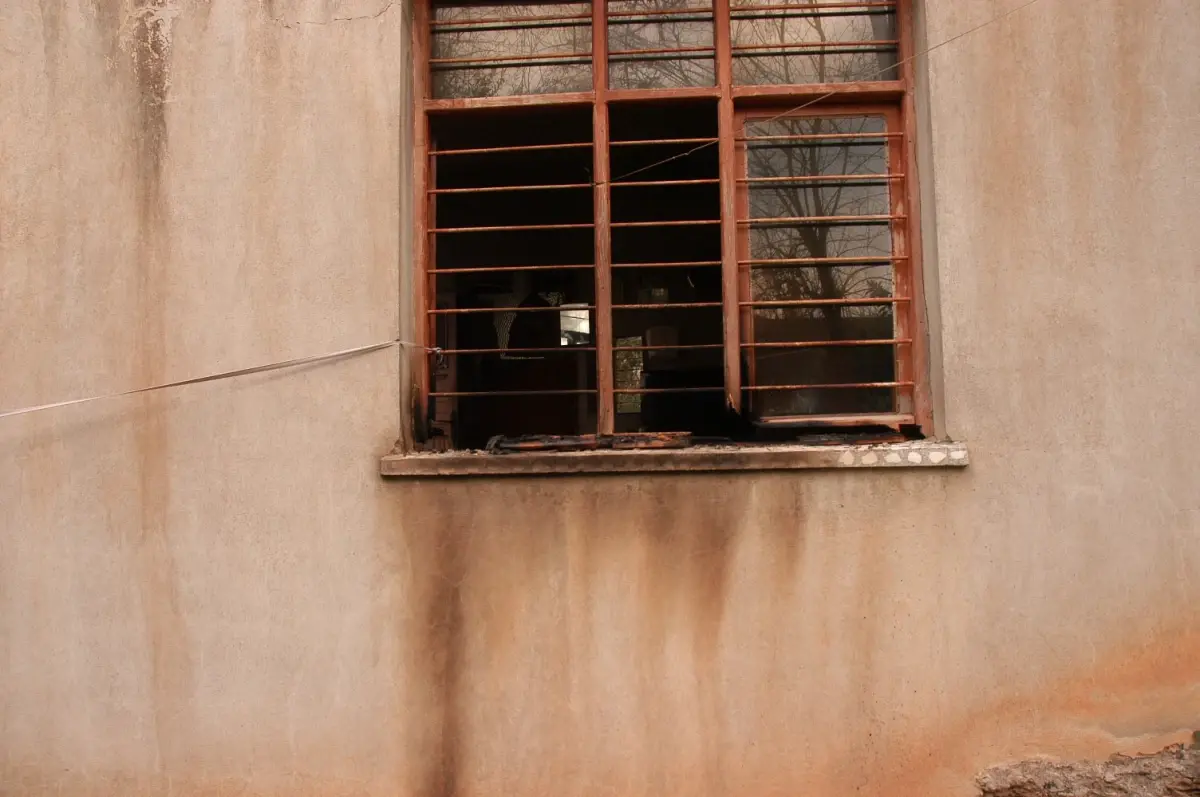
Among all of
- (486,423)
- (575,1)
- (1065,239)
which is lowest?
(486,423)

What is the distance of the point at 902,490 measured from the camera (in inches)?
124

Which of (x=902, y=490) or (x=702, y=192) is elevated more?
(x=702, y=192)

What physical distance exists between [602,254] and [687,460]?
94 cm

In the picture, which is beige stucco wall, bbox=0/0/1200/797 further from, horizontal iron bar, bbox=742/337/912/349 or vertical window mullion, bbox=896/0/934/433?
horizontal iron bar, bbox=742/337/912/349

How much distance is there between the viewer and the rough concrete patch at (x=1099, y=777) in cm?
305

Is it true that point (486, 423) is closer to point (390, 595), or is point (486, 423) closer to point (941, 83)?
point (390, 595)

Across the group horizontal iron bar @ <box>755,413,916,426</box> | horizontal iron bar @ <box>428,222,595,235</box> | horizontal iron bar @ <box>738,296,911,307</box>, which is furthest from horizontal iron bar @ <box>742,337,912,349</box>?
horizontal iron bar @ <box>428,222,595,235</box>

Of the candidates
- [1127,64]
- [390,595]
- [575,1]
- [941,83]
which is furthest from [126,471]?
[1127,64]

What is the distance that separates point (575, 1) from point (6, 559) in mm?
3347

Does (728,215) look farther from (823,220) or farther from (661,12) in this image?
(661,12)

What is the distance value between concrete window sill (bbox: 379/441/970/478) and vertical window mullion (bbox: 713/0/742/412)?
314mm

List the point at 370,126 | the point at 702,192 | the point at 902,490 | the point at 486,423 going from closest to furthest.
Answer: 1. the point at 902,490
2. the point at 370,126
3. the point at 486,423
4. the point at 702,192

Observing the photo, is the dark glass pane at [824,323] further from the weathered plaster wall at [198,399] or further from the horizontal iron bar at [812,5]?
the weathered plaster wall at [198,399]

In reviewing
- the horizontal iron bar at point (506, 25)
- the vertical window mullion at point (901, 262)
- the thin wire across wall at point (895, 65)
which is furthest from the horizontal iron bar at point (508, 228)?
the vertical window mullion at point (901, 262)
